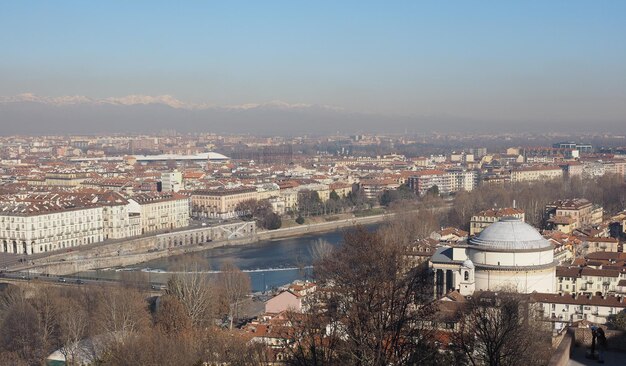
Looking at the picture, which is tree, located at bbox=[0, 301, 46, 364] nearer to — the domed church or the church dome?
the domed church

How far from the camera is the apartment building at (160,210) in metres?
26.3

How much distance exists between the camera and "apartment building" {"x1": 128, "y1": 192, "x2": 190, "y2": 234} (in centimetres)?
2627

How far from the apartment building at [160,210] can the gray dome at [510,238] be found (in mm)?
14442

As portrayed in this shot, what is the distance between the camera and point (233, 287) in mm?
14328

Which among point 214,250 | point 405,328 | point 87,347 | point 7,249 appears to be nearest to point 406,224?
point 214,250

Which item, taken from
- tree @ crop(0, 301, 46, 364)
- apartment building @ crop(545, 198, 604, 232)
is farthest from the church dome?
apartment building @ crop(545, 198, 604, 232)

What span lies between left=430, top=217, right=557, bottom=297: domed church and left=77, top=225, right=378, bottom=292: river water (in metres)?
4.31

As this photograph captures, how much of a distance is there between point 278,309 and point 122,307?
227cm

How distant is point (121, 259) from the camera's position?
2173cm

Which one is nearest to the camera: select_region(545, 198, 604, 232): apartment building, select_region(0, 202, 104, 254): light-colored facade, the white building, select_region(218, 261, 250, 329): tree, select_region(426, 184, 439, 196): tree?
select_region(218, 261, 250, 329): tree

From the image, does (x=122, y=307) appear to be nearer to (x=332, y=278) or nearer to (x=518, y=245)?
(x=332, y=278)

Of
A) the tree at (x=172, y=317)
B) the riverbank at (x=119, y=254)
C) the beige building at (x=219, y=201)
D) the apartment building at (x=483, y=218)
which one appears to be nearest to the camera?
the tree at (x=172, y=317)

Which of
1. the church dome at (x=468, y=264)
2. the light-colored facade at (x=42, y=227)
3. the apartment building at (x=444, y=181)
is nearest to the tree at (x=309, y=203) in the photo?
the apartment building at (x=444, y=181)

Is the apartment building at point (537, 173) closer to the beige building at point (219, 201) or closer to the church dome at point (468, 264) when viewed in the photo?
the beige building at point (219, 201)
